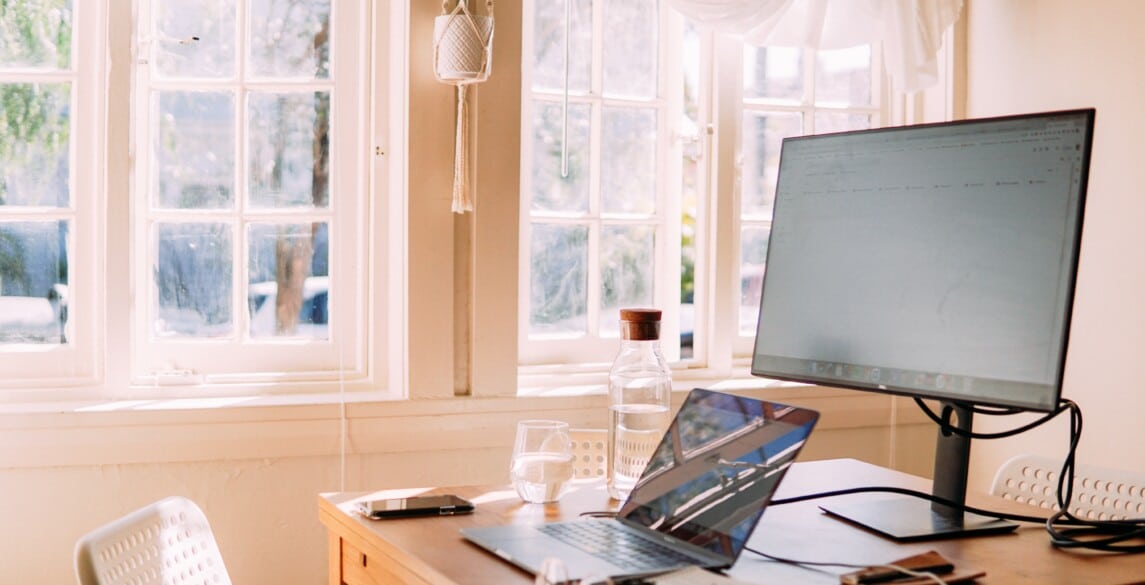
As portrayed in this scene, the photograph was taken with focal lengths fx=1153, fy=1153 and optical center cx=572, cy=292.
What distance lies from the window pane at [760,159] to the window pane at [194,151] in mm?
1362

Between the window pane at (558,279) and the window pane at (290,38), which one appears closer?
the window pane at (290,38)

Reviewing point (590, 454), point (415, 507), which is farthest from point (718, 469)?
point (590, 454)

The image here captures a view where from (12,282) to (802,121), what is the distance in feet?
6.74

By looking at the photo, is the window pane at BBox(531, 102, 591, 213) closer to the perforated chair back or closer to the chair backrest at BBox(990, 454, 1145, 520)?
the perforated chair back

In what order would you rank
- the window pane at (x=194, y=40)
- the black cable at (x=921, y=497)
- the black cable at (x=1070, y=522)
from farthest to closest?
the window pane at (x=194, y=40), the black cable at (x=921, y=497), the black cable at (x=1070, y=522)

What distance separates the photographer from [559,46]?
2953 mm

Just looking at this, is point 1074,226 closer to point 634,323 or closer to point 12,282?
point 634,323

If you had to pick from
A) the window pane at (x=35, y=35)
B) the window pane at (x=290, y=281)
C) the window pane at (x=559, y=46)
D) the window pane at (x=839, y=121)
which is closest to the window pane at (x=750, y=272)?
the window pane at (x=839, y=121)

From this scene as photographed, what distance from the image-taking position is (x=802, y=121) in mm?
3234

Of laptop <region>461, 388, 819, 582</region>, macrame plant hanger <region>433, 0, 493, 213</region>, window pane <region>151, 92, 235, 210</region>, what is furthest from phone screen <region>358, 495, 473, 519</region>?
window pane <region>151, 92, 235, 210</region>

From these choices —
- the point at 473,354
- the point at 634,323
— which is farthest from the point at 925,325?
the point at 473,354

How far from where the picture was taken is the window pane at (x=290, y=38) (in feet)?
8.84

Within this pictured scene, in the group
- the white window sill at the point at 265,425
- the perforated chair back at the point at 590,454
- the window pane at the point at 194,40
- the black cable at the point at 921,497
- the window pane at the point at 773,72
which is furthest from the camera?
the window pane at the point at 773,72

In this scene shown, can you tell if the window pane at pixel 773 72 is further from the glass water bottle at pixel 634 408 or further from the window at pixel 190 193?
the glass water bottle at pixel 634 408
